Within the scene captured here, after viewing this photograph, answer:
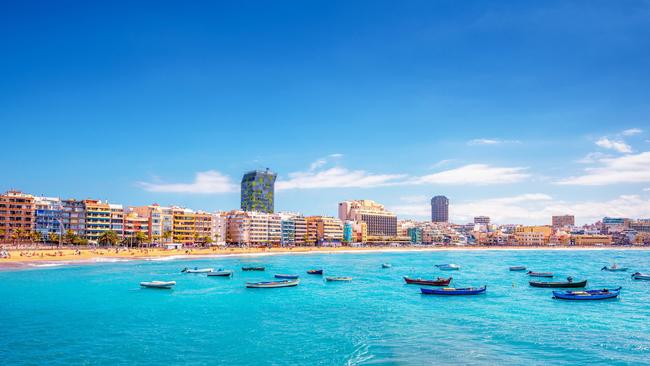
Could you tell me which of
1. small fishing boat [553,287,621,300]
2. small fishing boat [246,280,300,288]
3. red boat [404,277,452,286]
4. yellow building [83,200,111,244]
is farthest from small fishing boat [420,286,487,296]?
yellow building [83,200,111,244]

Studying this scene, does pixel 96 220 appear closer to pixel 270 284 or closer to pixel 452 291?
pixel 270 284

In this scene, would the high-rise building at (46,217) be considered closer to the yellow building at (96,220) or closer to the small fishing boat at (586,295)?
the yellow building at (96,220)

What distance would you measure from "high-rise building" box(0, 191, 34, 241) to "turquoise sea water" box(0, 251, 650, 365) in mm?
93505

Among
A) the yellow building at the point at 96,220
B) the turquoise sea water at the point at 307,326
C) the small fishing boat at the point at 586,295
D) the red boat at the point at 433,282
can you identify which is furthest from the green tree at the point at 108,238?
the small fishing boat at the point at 586,295

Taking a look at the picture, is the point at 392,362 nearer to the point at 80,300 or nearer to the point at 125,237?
the point at 80,300

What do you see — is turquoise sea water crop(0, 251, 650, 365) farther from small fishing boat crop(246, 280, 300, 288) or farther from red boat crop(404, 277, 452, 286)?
red boat crop(404, 277, 452, 286)

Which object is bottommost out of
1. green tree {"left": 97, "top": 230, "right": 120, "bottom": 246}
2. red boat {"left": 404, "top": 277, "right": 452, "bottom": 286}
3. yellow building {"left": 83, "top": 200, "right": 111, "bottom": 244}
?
red boat {"left": 404, "top": 277, "right": 452, "bottom": 286}

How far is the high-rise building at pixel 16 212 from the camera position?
14762cm

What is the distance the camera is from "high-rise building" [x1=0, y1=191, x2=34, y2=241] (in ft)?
484

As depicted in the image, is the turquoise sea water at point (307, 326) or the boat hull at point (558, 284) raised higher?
the turquoise sea water at point (307, 326)

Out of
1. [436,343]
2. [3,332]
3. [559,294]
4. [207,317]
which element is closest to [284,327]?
[207,317]

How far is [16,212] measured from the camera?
14950 cm

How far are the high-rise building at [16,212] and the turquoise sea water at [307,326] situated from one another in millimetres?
93505

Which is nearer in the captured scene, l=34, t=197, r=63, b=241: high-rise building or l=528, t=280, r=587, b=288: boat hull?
l=528, t=280, r=587, b=288: boat hull
